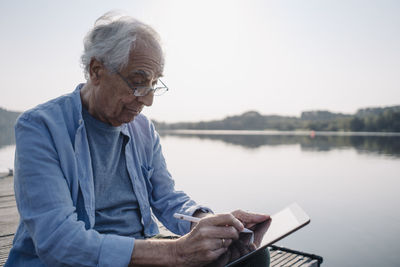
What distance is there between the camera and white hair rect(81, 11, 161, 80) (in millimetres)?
1166

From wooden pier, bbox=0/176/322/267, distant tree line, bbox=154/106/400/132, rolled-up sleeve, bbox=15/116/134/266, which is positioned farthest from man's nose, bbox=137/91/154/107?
distant tree line, bbox=154/106/400/132

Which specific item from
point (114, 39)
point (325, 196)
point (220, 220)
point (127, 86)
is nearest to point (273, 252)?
point (220, 220)

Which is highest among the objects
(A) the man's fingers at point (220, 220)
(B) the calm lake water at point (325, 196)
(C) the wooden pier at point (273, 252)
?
(A) the man's fingers at point (220, 220)

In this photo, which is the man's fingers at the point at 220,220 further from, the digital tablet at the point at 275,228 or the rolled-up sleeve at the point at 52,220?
the rolled-up sleeve at the point at 52,220

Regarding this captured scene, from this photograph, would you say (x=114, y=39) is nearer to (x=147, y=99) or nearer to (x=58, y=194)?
(x=147, y=99)

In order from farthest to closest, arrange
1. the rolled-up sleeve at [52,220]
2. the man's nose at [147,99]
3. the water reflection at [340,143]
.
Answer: the water reflection at [340,143]
the man's nose at [147,99]
the rolled-up sleeve at [52,220]

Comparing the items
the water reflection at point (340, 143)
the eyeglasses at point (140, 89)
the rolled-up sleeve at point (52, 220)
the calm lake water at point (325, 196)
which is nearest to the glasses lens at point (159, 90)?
the eyeglasses at point (140, 89)

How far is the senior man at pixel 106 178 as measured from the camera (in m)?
0.96

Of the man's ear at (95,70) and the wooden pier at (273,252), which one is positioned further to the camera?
the wooden pier at (273,252)

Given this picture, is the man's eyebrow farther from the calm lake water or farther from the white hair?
the calm lake water

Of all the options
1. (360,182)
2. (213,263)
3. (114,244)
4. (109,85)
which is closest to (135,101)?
(109,85)

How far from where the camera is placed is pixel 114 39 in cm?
117

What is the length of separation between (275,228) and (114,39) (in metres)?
0.95

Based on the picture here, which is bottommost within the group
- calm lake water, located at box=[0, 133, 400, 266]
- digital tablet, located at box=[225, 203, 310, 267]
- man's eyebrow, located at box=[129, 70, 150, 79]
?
calm lake water, located at box=[0, 133, 400, 266]
